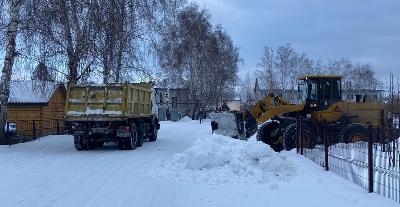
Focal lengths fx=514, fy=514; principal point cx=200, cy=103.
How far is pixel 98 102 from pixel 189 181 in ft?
28.1

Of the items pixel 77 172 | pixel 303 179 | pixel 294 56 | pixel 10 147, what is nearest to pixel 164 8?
pixel 10 147

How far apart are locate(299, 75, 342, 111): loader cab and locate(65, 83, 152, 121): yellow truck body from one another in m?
6.90

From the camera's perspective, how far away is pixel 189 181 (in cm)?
1067

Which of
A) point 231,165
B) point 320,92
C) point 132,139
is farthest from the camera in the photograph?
point 320,92

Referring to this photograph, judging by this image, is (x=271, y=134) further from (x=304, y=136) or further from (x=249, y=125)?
(x=249, y=125)

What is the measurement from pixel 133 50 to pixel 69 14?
421 cm

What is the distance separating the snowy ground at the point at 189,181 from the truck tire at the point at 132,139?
3.70m

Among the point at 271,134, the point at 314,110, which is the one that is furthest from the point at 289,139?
the point at 314,110

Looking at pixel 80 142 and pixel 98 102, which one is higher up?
pixel 98 102

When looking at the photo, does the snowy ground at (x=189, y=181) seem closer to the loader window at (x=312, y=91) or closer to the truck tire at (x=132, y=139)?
the truck tire at (x=132, y=139)

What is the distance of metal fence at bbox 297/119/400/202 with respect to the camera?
9.13m

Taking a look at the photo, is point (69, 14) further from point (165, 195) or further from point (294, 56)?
point (294, 56)

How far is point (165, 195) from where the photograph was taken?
9.14 metres

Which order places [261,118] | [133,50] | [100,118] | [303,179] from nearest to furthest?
1. [303,179]
2. [100,118]
3. [261,118]
4. [133,50]
